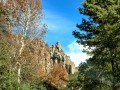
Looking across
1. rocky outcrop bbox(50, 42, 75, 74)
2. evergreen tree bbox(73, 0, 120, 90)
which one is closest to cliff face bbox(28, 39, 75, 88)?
rocky outcrop bbox(50, 42, 75, 74)

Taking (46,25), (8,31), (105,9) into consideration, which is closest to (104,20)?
(105,9)

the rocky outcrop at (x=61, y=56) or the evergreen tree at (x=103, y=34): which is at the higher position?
the rocky outcrop at (x=61, y=56)

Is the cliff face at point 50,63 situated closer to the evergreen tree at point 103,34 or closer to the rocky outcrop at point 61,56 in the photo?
the rocky outcrop at point 61,56

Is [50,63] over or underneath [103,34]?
over

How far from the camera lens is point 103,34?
25391mm

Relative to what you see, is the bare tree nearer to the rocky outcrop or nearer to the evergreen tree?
the evergreen tree

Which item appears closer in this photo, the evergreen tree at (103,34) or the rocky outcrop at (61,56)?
the evergreen tree at (103,34)

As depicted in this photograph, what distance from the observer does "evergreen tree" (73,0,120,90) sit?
24906mm

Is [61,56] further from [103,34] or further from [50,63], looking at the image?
[103,34]

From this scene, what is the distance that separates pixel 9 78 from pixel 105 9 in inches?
388

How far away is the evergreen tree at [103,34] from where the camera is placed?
81.7 ft

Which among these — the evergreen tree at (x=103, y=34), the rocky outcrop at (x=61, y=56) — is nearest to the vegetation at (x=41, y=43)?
the evergreen tree at (x=103, y=34)

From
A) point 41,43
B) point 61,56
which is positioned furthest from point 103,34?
point 61,56

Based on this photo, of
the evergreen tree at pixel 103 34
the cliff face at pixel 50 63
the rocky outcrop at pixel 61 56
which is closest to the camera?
the evergreen tree at pixel 103 34
